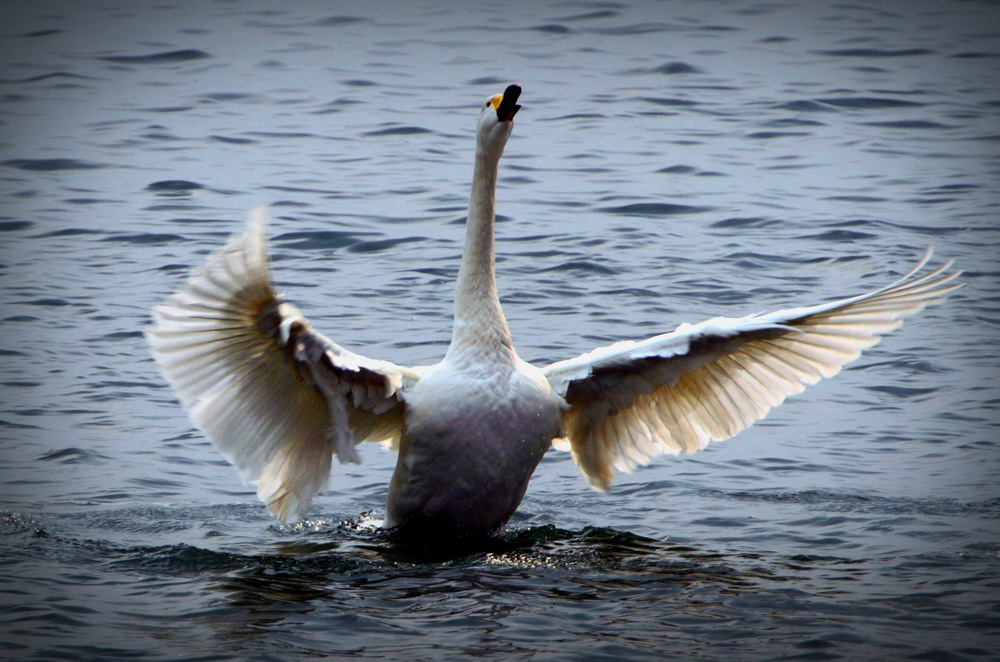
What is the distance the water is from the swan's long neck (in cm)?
117

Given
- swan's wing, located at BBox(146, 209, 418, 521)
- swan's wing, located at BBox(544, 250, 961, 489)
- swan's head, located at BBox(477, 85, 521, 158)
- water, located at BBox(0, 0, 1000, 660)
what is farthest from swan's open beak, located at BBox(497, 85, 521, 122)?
water, located at BBox(0, 0, 1000, 660)

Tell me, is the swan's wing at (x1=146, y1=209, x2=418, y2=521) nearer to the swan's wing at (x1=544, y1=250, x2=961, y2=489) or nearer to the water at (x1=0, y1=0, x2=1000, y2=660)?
the water at (x1=0, y1=0, x2=1000, y2=660)

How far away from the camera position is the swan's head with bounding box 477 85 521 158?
25.9ft

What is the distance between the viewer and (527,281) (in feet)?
41.6

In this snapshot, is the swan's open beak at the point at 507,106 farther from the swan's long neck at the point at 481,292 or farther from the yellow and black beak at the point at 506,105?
the swan's long neck at the point at 481,292

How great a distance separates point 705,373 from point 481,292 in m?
1.40

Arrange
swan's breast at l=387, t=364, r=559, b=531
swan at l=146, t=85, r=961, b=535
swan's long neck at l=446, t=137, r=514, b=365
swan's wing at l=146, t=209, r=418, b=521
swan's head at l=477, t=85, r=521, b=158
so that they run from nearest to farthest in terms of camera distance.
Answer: swan's wing at l=146, t=209, r=418, b=521
swan at l=146, t=85, r=961, b=535
swan's breast at l=387, t=364, r=559, b=531
swan's long neck at l=446, t=137, r=514, b=365
swan's head at l=477, t=85, r=521, b=158

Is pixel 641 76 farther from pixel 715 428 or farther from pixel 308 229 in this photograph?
pixel 715 428

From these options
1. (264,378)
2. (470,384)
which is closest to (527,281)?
(470,384)

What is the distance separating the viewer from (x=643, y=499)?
916 cm

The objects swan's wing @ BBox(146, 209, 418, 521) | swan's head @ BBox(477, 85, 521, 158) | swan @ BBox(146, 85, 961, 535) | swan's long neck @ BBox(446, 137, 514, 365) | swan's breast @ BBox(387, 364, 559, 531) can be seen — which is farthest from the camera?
swan's head @ BBox(477, 85, 521, 158)

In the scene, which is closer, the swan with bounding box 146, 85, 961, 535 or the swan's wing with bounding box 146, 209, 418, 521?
the swan's wing with bounding box 146, 209, 418, 521

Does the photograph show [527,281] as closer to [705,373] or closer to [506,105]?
[705,373]

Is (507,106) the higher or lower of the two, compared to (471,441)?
higher
